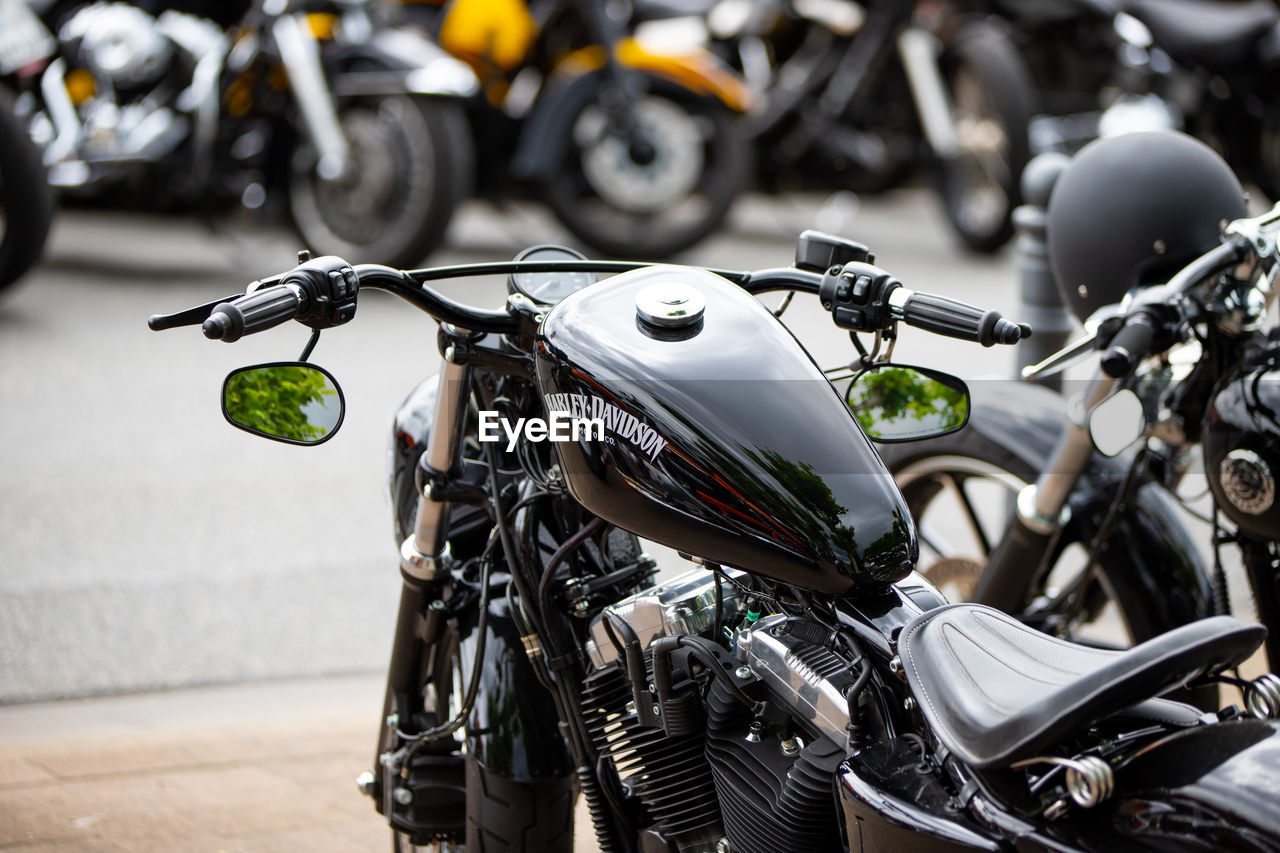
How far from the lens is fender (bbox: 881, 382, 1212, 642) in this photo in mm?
2377

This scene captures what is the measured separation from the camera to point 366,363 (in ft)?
18.5

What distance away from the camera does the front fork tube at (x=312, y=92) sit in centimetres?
617

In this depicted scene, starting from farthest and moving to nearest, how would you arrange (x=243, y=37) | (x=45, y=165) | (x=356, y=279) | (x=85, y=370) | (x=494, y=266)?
(x=243, y=37), (x=45, y=165), (x=85, y=370), (x=494, y=266), (x=356, y=279)

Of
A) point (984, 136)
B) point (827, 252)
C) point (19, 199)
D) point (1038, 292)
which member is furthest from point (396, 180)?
point (827, 252)

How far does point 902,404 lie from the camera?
185 cm

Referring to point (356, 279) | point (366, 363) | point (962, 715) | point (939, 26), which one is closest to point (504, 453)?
point (356, 279)

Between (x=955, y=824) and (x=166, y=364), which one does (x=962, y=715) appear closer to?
(x=955, y=824)

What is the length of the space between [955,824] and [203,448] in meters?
3.86

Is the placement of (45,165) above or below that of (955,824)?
below

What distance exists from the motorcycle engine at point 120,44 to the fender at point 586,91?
175 cm

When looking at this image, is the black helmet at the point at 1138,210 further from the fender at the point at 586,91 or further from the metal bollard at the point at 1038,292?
the fender at the point at 586,91

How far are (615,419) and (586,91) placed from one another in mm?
5477

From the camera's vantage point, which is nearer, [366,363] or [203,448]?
[203,448]

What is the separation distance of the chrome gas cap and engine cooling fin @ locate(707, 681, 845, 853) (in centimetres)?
41
